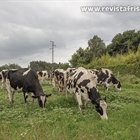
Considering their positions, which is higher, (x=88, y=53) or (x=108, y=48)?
(x=108, y=48)

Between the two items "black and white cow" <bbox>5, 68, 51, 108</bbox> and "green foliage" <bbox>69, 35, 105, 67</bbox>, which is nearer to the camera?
"black and white cow" <bbox>5, 68, 51, 108</bbox>

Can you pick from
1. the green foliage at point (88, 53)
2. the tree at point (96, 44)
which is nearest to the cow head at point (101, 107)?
the green foliage at point (88, 53)

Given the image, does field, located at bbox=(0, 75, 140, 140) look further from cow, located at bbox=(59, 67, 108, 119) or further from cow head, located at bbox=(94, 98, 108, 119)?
cow, located at bbox=(59, 67, 108, 119)

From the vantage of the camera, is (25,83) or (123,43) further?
(123,43)

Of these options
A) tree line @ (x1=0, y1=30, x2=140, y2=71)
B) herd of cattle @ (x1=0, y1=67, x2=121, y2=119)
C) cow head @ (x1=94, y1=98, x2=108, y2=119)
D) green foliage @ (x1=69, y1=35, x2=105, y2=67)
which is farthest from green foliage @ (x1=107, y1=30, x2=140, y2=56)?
cow head @ (x1=94, y1=98, x2=108, y2=119)

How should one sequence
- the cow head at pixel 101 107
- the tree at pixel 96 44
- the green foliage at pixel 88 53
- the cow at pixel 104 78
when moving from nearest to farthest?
1. the cow head at pixel 101 107
2. the cow at pixel 104 78
3. the green foliage at pixel 88 53
4. the tree at pixel 96 44

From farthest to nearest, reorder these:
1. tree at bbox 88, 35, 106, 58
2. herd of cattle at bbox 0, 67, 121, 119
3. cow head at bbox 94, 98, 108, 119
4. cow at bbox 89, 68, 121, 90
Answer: tree at bbox 88, 35, 106, 58 → cow at bbox 89, 68, 121, 90 → herd of cattle at bbox 0, 67, 121, 119 → cow head at bbox 94, 98, 108, 119

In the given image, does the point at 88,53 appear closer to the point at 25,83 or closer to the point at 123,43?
the point at 123,43

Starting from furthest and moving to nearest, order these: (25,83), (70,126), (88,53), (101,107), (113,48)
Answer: (113,48) → (88,53) → (25,83) → (101,107) → (70,126)

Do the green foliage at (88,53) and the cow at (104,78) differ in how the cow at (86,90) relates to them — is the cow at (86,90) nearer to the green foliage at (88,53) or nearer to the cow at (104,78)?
the cow at (104,78)

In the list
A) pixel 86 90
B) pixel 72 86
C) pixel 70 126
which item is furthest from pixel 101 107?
pixel 72 86

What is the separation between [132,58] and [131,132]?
24205mm

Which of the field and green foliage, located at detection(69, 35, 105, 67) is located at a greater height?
green foliage, located at detection(69, 35, 105, 67)

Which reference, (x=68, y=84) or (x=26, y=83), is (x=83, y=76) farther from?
(x=26, y=83)
